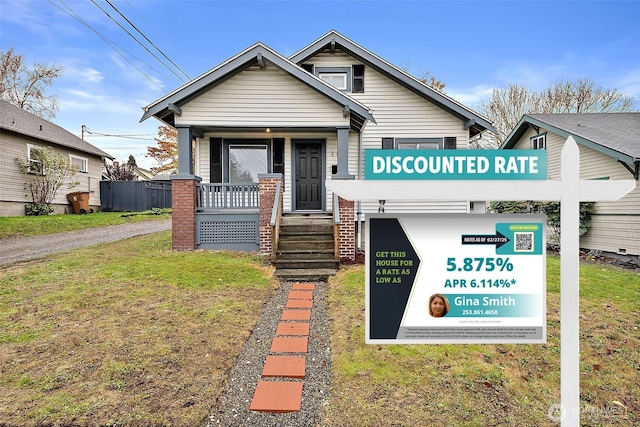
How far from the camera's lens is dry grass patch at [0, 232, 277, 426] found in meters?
2.60

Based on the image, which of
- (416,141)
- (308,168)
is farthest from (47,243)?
(416,141)

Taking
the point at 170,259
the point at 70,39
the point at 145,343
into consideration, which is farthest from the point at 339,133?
the point at 70,39

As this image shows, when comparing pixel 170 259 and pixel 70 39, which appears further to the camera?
pixel 70 39

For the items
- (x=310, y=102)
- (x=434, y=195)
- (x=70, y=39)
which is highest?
(x=70, y=39)

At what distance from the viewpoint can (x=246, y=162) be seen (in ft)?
36.0

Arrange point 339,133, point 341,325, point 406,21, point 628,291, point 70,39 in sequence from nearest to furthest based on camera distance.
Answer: point 341,325
point 628,291
point 339,133
point 406,21
point 70,39

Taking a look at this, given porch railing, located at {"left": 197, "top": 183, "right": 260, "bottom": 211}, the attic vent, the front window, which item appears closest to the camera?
porch railing, located at {"left": 197, "top": 183, "right": 260, "bottom": 211}

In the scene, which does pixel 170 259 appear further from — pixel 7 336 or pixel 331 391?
pixel 331 391

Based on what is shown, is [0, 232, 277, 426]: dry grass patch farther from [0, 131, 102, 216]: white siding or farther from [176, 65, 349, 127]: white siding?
[0, 131, 102, 216]: white siding

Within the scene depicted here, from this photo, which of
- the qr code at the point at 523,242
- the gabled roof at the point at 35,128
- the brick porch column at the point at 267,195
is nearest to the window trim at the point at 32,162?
the gabled roof at the point at 35,128

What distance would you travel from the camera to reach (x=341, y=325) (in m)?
4.30

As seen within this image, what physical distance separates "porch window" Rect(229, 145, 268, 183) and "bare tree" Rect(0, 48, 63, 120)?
1039 inches

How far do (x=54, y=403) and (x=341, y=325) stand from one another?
→ 2935 millimetres

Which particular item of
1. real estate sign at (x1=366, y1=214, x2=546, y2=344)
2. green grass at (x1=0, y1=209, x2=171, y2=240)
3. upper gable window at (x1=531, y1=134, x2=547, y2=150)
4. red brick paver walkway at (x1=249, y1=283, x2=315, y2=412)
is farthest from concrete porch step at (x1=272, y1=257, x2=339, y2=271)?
upper gable window at (x1=531, y1=134, x2=547, y2=150)
